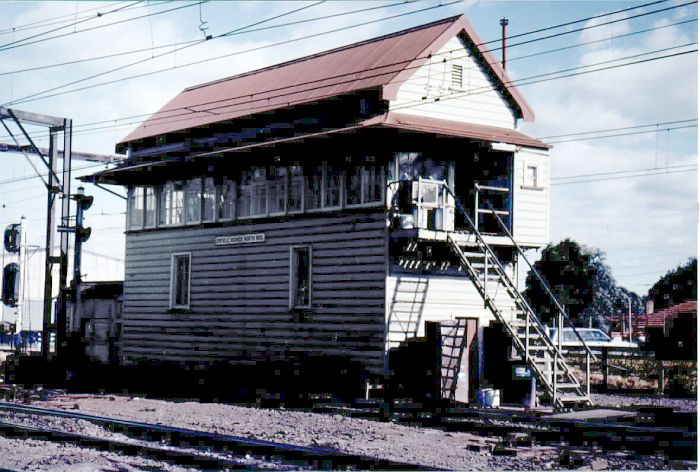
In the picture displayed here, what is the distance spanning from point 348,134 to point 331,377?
18.6 feet

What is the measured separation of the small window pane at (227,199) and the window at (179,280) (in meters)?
1.93

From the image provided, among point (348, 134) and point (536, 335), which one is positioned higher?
point (348, 134)

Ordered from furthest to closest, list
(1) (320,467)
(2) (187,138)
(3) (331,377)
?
1. (2) (187,138)
2. (3) (331,377)
3. (1) (320,467)

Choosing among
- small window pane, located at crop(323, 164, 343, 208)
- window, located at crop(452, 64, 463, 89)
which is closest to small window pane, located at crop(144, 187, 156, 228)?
small window pane, located at crop(323, 164, 343, 208)

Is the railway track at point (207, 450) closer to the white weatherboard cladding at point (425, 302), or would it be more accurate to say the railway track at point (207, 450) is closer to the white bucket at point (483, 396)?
the white weatherboard cladding at point (425, 302)

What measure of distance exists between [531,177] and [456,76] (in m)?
3.12

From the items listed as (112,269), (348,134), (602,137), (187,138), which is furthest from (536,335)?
(112,269)

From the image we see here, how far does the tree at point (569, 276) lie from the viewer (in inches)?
2336

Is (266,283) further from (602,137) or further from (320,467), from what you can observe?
(320,467)

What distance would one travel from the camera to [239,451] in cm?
1214

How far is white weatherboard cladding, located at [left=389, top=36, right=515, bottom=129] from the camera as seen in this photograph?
20828mm

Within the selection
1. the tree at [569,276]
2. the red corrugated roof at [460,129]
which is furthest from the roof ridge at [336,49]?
the tree at [569,276]

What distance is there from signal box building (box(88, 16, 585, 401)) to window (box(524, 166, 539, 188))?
0.04 m

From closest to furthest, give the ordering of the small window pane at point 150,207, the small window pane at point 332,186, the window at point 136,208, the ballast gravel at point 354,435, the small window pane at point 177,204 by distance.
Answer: the ballast gravel at point 354,435
the small window pane at point 332,186
the small window pane at point 177,204
the small window pane at point 150,207
the window at point 136,208
